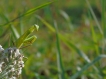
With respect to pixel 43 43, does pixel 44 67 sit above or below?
below

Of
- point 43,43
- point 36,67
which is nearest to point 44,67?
point 36,67

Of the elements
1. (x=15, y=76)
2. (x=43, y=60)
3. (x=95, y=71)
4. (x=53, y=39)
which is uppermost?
(x=53, y=39)

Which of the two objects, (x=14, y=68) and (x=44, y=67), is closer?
(x=14, y=68)

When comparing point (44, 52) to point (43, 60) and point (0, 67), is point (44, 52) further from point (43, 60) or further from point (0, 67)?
point (0, 67)

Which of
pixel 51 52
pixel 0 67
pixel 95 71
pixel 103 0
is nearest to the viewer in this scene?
pixel 0 67

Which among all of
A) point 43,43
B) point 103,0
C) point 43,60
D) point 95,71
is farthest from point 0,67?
point 43,43

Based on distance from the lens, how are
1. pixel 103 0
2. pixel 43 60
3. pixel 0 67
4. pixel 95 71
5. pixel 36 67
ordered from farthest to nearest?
pixel 43 60 < pixel 36 67 < pixel 95 71 < pixel 103 0 < pixel 0 67
